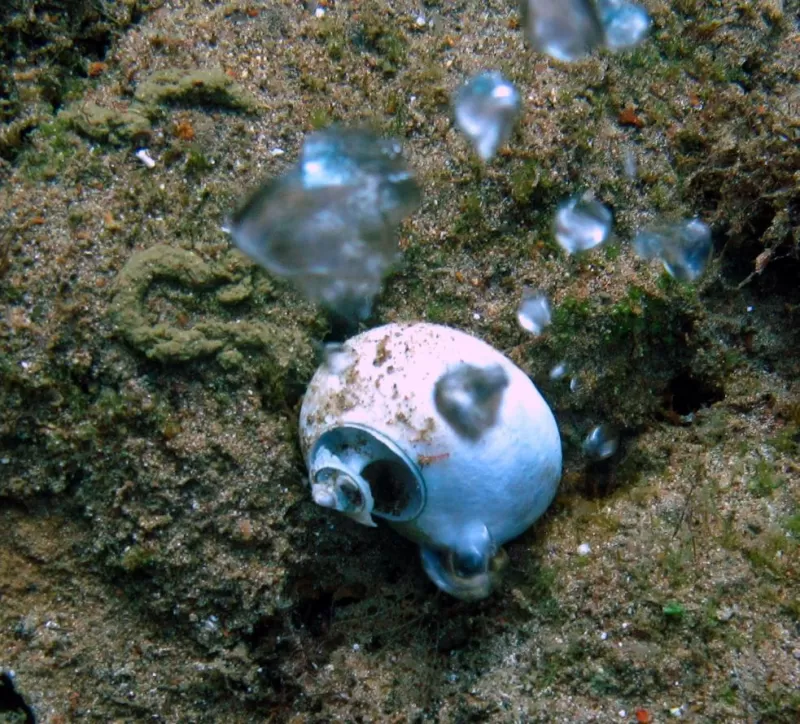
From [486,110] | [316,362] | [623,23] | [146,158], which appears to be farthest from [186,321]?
[623,23]

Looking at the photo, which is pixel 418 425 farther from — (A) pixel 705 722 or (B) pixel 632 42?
(B) pixel 632 42

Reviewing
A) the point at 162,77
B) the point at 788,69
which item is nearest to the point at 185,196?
the point at 162,77

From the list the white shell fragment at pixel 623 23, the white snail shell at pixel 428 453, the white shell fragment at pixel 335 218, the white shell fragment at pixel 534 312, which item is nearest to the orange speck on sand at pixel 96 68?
the white shell fragment at pixel 335 218

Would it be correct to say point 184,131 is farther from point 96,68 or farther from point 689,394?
point 689,394

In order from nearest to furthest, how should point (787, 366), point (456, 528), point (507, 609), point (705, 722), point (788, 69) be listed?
point (705, 722)
point (456, 528)
point (507, 609)
point (787, 366)
point (788, 69)

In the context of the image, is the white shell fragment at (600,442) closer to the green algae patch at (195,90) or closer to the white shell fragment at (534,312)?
the white shell fragment at (534,312)

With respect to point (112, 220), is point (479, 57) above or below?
above
